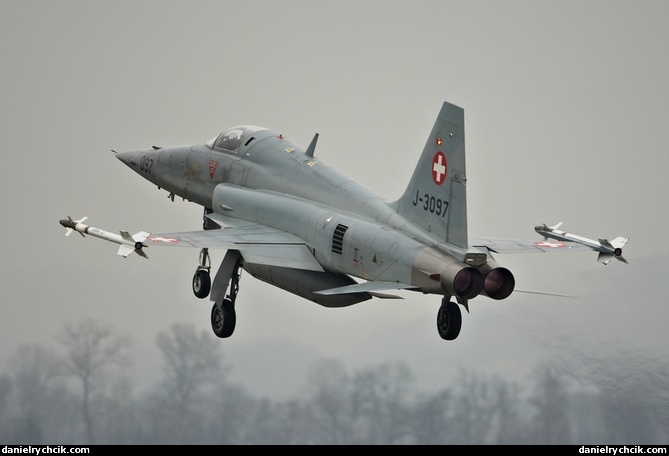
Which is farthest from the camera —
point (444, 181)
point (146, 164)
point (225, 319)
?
point (146, 164)

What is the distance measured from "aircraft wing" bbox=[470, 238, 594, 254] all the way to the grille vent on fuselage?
2962mm

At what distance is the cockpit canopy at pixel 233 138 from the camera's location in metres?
48.4

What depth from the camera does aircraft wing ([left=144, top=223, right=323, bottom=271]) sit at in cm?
4425

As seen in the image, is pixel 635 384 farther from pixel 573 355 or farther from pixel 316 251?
pixel 316 251

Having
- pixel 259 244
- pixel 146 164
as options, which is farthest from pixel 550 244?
pixel 146 164

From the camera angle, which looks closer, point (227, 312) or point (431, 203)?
point (431, 203)

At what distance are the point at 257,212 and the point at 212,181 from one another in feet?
8.18

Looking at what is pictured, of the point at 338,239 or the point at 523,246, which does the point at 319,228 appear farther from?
the point at 523,246

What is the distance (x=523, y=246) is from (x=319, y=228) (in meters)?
4.55

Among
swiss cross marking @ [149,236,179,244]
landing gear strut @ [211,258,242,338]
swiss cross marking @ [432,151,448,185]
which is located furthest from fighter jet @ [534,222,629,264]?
swiss cross marking @ [149,236,179,244]

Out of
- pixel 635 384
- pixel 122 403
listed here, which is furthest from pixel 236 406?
pixel 635 384

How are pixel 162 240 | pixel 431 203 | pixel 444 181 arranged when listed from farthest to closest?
pixel 162 240 → pixel 431 203 → pixel 444 181

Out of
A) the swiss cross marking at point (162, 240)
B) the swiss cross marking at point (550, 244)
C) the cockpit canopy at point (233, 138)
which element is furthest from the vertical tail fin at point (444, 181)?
the cockpit canopy at point (233, 138)

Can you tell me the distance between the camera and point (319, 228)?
4441 centimetres
